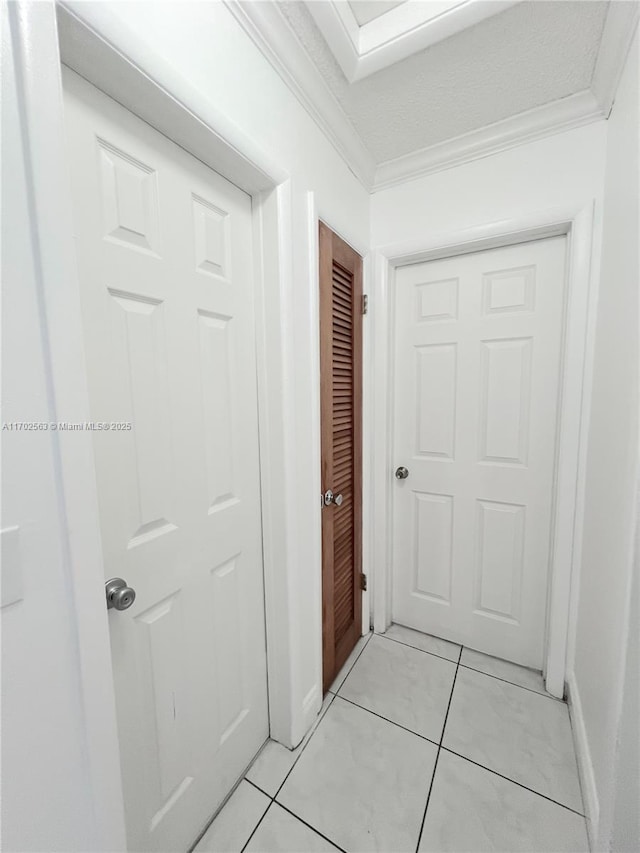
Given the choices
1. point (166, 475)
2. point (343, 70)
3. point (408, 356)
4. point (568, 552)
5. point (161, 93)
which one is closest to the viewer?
point (161, 93)

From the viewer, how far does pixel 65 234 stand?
56 centimetres

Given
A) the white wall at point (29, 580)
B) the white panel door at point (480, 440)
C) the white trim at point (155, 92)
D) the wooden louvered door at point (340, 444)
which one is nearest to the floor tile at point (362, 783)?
the wooden louvered door at point (340, 444)

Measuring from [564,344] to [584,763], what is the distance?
148cm

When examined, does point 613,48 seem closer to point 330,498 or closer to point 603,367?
point 603,367

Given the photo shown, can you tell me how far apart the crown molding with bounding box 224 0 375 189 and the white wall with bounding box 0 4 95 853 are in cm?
68

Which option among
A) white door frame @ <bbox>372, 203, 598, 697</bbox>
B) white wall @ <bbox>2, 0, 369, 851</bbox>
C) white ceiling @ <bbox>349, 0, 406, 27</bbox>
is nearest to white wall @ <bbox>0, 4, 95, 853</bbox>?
white wall @ <bbox>2, 0, 369, 851</bbox>

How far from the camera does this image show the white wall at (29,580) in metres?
0.51

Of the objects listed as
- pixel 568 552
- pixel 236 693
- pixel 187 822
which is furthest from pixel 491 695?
pixel 187 822

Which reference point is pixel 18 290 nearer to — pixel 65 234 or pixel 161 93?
pixel 65 234

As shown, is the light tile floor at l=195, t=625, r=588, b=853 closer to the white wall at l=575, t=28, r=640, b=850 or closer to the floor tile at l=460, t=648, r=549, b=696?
the floor tile at l=460, t=648, r=549, b=696

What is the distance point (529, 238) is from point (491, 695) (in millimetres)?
1940

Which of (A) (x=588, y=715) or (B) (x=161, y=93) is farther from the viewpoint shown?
(A) (x=588, y=715)

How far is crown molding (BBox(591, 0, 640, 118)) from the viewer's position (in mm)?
917

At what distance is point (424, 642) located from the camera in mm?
1784
